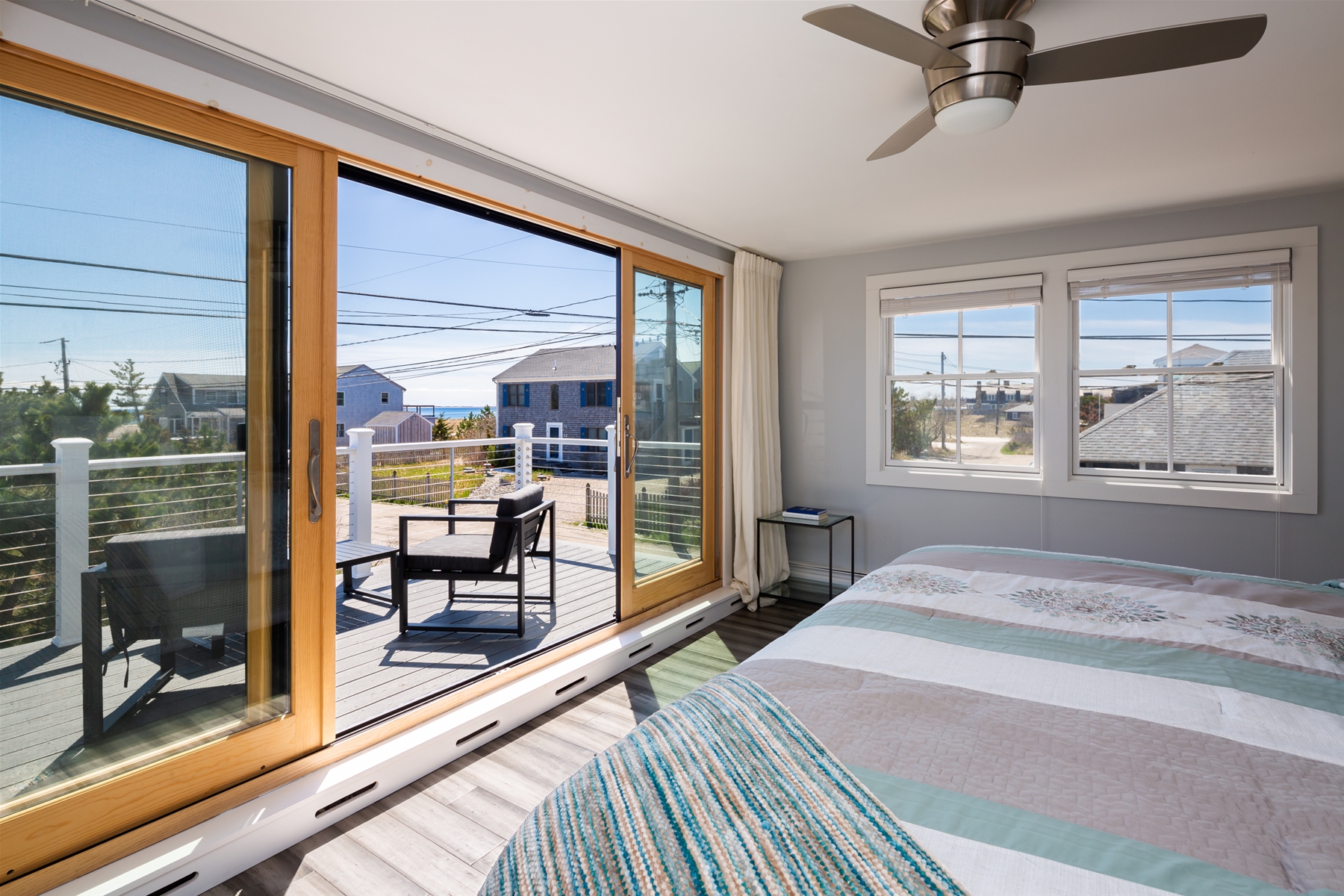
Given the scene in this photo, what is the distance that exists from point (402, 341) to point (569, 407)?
465 centimetres

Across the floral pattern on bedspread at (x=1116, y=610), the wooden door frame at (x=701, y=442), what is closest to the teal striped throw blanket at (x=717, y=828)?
the floral pattern on bedspread at (x=1116, y=610)

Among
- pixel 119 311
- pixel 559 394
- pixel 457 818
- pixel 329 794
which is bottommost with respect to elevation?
pixel 457 818

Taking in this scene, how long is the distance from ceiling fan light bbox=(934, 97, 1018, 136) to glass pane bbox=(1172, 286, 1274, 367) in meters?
2.59

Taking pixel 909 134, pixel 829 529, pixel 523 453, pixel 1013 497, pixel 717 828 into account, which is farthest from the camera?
pixel 523 453

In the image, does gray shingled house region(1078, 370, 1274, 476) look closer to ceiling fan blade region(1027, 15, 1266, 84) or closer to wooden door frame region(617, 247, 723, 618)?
wooden door frame region(617, 247, 723, 618)

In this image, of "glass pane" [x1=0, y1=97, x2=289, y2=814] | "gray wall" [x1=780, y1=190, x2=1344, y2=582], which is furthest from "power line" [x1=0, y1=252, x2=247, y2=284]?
"gray wall" [x1=780, y1=190, x2=1344, y2=582]

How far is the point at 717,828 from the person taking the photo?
0.84 m

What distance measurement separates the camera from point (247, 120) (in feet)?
6.45

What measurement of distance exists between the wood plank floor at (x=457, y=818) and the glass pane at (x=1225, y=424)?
3015mm

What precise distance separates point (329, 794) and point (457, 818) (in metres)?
0.41

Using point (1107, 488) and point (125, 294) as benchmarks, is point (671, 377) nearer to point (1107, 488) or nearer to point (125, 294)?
point (1107, 488)

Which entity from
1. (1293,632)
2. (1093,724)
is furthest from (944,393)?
(1093,724)

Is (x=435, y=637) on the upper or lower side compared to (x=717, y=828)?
lower

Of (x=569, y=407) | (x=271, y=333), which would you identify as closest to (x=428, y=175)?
(x=271, y=333)
